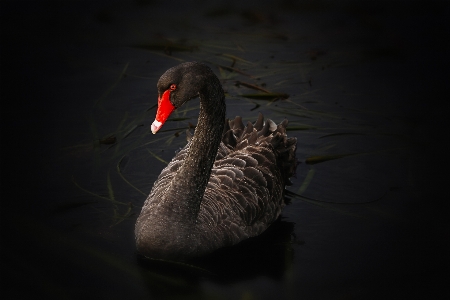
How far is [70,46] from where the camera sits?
9836mm

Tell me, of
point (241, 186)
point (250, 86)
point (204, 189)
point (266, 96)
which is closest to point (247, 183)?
point (241, 186)

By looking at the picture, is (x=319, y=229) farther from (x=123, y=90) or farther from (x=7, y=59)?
(x=7, y=59)

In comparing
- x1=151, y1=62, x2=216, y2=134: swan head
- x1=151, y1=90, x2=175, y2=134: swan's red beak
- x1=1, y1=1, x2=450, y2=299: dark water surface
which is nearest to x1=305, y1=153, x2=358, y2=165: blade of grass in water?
x1=1, y1=1, x2=450, y2=299: dark water surface

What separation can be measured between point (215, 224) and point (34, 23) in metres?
5.96

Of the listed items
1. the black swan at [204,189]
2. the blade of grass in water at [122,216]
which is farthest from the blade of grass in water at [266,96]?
the blade of grass in water at [122,216]

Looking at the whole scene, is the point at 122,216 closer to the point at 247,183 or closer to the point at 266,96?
the point at 247,183

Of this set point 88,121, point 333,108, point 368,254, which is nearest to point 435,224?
point 368,254

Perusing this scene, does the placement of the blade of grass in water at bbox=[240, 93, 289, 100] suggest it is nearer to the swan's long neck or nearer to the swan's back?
the swan's back

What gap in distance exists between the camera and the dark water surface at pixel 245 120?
5.47 metres

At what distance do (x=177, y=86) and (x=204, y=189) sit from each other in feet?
3.26

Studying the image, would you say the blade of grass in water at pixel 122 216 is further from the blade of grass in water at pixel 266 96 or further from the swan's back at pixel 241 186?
the blade of grass in water at pixel 266 96

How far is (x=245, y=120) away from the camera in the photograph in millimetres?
7832

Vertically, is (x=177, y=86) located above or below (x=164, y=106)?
above

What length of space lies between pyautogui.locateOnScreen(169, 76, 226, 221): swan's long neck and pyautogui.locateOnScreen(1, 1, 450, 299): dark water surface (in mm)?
520
